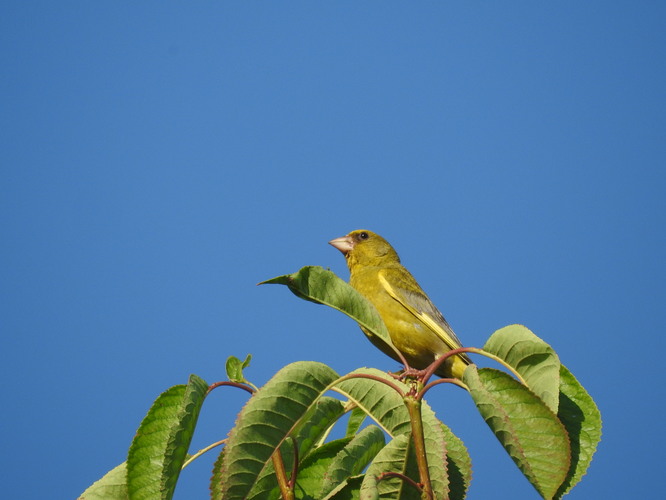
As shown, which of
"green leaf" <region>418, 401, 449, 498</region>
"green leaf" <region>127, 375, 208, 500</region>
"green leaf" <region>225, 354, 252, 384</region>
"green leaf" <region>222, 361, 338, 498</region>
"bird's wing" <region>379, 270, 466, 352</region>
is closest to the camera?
"green leaf" <region>222, 361, 338, 498</region>

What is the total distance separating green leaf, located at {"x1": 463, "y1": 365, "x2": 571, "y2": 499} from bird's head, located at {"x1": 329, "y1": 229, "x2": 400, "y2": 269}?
4.88 meters

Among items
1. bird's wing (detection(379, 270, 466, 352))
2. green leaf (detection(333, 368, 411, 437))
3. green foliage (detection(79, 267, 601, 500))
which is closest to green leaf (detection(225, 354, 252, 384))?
green foliage (detection(79, 267, 601, 500))

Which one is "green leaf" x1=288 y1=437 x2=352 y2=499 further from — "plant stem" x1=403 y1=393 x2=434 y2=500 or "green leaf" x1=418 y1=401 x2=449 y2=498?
"plant stem" x1=403 y1=393 x2=434 y2=500

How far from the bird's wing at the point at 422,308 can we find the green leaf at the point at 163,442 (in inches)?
153

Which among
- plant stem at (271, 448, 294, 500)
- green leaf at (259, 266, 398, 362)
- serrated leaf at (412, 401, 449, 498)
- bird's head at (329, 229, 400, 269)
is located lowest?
plant stem at (271, 448, 294, 500)

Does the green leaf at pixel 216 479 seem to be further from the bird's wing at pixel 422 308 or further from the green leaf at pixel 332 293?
the bird's wing at pixel 422 308

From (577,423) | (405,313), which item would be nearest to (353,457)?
(577,423)

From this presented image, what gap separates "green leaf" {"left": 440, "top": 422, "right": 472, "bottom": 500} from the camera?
2.56 meters

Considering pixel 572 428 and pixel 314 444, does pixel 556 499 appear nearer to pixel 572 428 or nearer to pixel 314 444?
pixel 572 428

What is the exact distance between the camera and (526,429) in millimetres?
2146

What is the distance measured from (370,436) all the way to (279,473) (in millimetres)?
450

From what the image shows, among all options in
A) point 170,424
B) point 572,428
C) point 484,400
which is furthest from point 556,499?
point 170,424

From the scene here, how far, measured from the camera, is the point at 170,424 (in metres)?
2.43

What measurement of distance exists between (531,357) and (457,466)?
0.58 m
